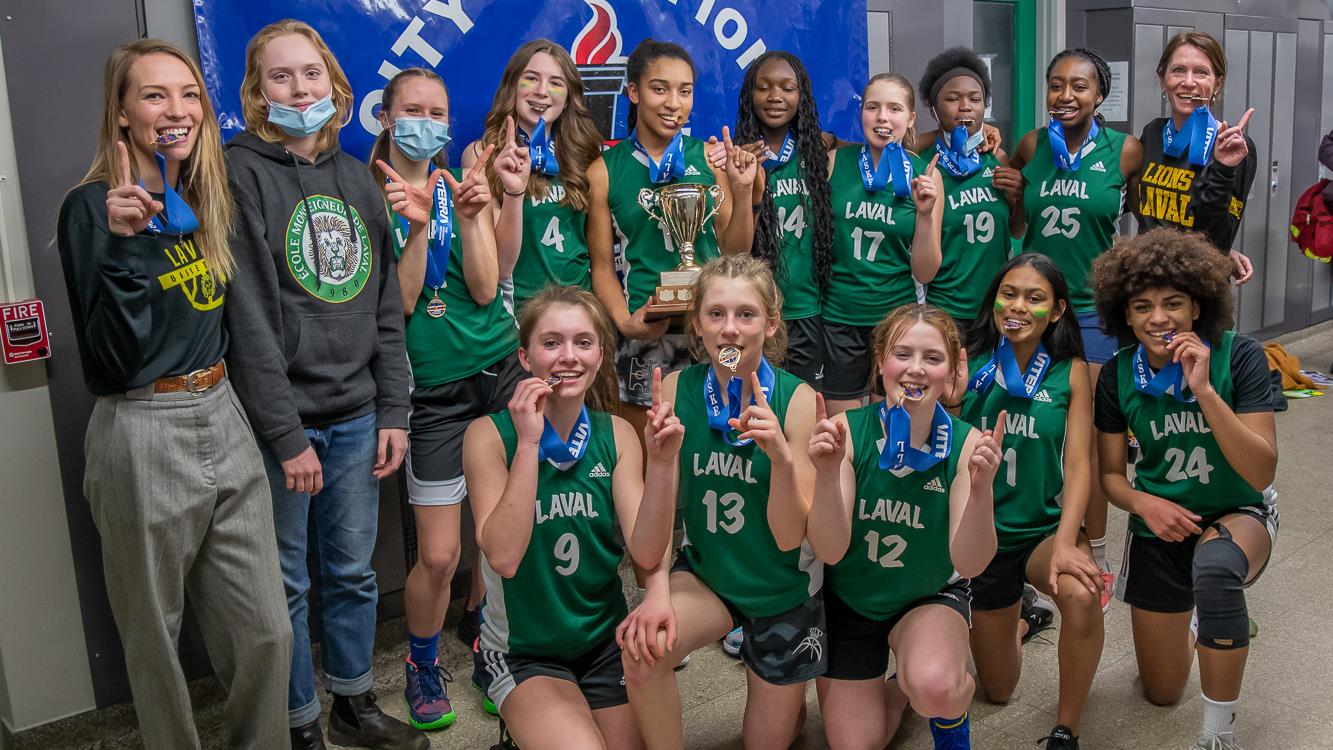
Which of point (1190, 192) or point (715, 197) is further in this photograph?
point (1190, 192)

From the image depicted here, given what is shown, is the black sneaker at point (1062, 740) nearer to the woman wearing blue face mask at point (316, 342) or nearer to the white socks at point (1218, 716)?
the white socks at point (1218, 716)

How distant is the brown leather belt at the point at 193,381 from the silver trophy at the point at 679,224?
1.33 m

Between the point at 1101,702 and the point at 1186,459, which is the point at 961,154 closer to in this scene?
the point at 1186,459

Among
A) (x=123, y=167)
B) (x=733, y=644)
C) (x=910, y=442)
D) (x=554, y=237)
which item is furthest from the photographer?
(x=733, y=644)

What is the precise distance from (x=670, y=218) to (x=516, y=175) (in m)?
0.56

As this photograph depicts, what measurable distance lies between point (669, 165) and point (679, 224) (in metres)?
0.19

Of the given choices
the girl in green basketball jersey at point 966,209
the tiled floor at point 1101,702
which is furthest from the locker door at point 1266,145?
the tiled floor at point 1101,702

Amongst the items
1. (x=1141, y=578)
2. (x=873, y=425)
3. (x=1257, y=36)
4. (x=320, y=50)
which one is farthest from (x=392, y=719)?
(x=1257, y=36)

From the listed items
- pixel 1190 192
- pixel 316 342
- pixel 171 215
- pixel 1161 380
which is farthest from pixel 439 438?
pixel 1190 192

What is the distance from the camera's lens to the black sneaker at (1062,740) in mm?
3004

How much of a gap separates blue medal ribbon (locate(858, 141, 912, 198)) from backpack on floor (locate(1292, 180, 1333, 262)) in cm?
495

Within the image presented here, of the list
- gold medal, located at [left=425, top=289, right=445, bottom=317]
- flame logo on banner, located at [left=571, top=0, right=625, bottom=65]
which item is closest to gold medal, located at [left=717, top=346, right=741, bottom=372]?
gold medal, located at [left=425, top=289, right=445, bottom=317]

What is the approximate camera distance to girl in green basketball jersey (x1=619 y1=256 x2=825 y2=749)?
281 centimetres

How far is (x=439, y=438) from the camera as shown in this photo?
333 centimetres
